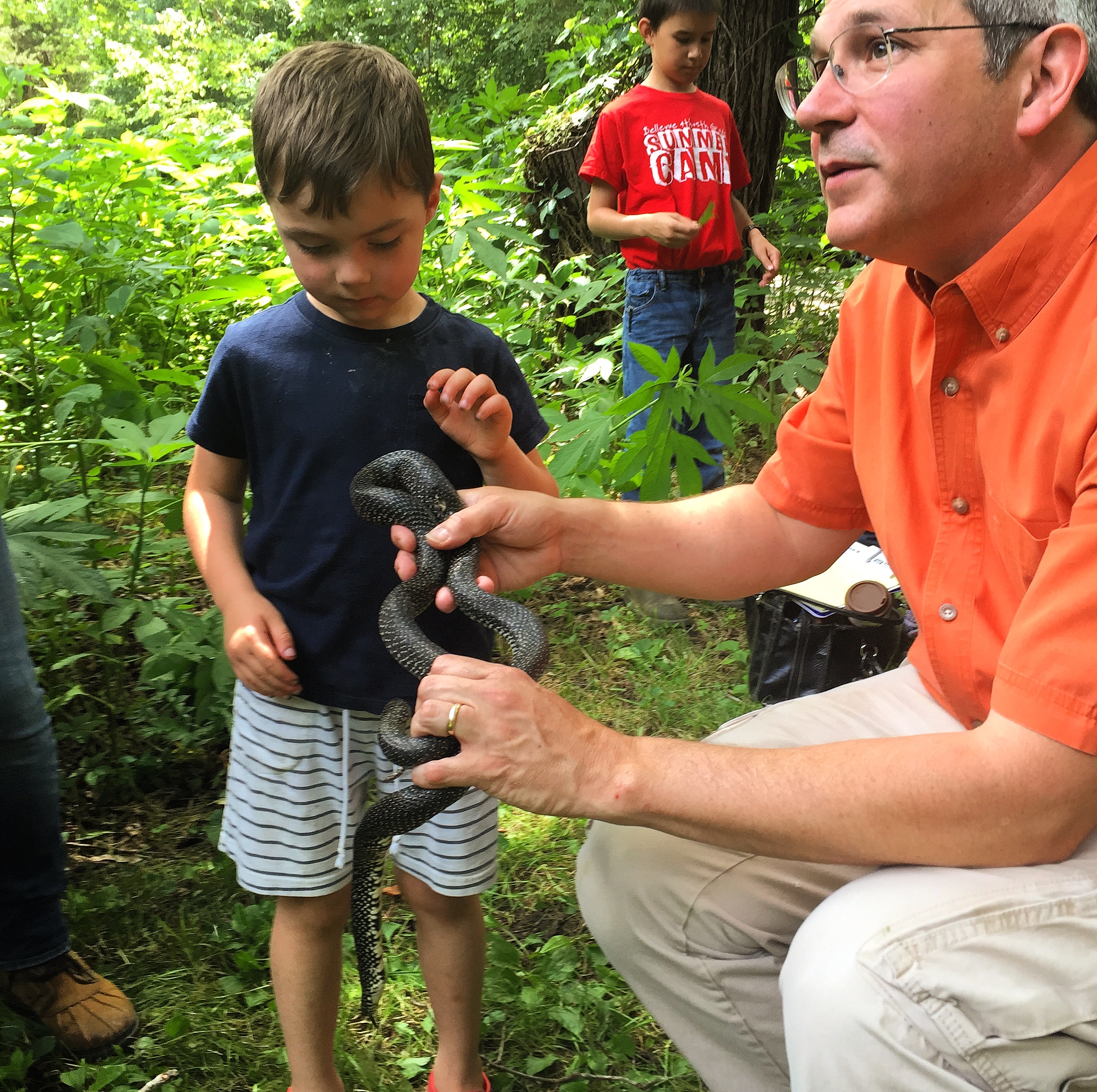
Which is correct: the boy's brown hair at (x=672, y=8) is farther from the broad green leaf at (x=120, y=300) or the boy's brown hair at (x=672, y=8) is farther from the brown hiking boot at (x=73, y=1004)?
the brown hiking boot at (x=73, y=1004)

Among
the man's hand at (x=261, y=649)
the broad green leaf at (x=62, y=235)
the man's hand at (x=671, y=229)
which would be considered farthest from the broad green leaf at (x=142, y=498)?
the man's hand at (x=671, y=229)

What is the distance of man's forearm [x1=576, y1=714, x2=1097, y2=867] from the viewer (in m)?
1.44

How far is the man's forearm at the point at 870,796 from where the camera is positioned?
4.74 ft

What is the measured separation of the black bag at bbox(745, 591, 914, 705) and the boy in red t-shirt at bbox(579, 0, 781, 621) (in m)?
0.85

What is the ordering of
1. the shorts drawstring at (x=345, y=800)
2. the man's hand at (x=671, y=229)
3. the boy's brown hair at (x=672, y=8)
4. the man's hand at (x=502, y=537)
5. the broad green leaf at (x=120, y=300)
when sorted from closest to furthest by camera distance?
the man's hand at (x=502, y=537), the shorts drawstring at (x=345, y=800), the broad green leaf at (x=120, y=300), the man's hand at (x=671, y=229), the boy's brown hair at (x=672, y=8)

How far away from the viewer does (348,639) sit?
6.42 feet

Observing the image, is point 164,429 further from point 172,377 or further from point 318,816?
point 318,816

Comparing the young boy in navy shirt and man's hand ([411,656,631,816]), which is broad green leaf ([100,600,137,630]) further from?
man's hand ([411,656,631,816])

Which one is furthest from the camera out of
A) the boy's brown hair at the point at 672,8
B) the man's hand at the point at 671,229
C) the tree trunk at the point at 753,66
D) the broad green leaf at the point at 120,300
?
the tree trunk at the point at 753,66

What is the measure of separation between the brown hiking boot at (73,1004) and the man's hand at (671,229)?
124 inches

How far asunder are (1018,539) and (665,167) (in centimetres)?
323

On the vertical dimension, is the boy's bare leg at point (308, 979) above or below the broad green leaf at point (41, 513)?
below

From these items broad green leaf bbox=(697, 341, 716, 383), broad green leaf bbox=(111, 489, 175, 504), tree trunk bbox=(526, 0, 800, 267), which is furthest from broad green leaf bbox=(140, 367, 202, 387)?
tree trunk bbox=(526, 0, 800, 267)

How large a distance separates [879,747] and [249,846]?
1.21 metres
